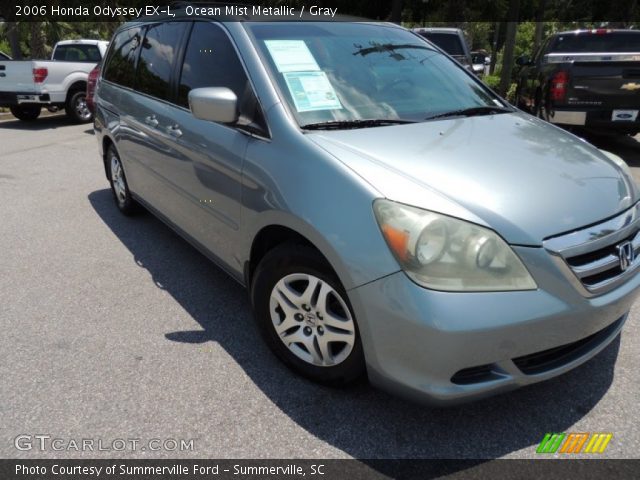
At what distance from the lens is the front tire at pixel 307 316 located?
2.29 meters

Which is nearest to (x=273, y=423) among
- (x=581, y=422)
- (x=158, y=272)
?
(x=581, y=422)

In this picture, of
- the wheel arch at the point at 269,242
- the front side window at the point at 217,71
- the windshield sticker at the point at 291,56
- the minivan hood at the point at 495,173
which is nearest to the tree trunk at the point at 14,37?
the front side window at the point at 217,71

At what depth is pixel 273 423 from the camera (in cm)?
237

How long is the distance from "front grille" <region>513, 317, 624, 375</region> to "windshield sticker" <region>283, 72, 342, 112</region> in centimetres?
150

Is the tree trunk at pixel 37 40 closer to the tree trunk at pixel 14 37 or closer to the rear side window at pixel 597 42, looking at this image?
the tree trunk at pixel 14 37

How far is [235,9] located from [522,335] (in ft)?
8.66

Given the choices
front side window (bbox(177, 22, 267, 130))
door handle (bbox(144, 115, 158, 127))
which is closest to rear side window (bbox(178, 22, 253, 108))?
front side window (bbox(177, 22, 267, 130))

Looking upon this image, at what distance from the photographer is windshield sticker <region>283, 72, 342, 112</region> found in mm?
2639

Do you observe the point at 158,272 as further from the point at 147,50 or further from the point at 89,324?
the point at 147,50

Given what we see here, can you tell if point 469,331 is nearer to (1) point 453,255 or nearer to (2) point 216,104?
(1) point 453,255

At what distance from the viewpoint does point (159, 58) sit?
3850 millimetres

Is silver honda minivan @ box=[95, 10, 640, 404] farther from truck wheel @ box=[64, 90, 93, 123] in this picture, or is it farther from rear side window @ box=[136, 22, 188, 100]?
truck wheel @ box=[64, 90, 93, 123]

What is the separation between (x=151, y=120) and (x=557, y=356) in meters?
3.02

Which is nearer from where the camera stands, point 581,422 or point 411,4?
point 581,422
